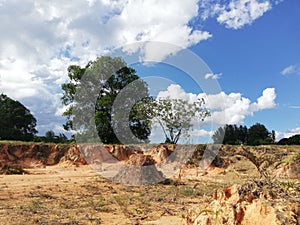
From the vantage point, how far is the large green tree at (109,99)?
2372 centimetres

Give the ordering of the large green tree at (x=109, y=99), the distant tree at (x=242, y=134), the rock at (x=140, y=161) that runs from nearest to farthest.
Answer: the rock at (x=140, y=161) < the large green tree at (x=109, y=99) < the distant tree at (x=242, y=134)

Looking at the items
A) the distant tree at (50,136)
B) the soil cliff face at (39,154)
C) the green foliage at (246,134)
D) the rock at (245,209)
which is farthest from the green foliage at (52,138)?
the rock at (245,209)

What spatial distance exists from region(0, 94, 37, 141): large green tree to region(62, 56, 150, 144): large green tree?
21.8ft

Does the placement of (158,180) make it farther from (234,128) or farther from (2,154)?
(234,128)

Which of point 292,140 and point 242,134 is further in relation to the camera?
point 242,134

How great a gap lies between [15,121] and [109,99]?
1327cm

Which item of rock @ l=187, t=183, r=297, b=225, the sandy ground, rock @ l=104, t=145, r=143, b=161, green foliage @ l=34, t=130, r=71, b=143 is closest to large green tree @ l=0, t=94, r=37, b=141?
green foliage @ l=34, t=130, r=71, b=143

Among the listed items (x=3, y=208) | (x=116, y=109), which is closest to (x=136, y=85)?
(x=116, y=109)

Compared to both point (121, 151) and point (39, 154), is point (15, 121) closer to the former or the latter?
point (39, 154)

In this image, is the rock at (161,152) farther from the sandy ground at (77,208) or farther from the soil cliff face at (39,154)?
the sandy ground at (77,208)

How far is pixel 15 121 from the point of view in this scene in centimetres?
3256

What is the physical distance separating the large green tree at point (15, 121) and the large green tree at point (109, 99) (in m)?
6.66

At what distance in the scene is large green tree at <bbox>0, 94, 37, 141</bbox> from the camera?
29375 millimetres

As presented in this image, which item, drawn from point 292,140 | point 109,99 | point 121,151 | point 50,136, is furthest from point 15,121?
point 292,140
